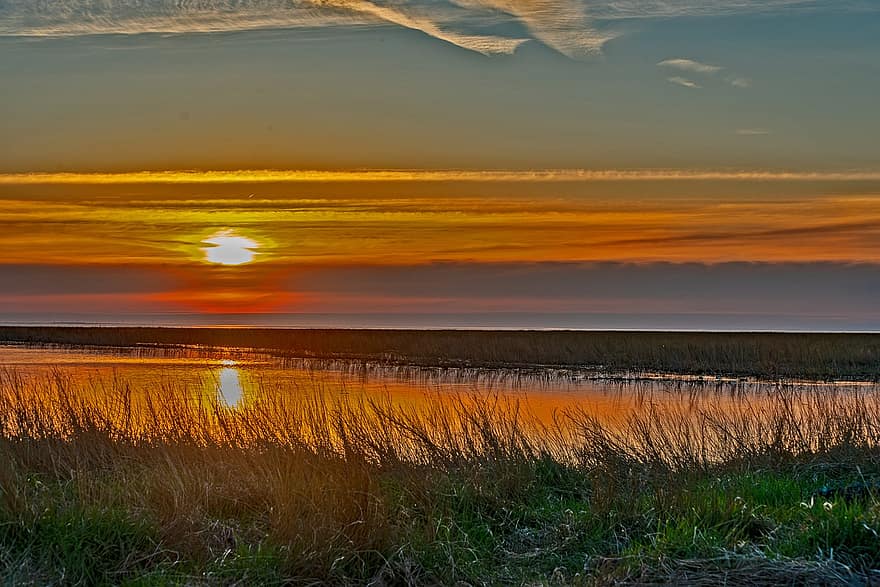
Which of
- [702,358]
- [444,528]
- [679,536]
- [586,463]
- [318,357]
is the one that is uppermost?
[679,536]

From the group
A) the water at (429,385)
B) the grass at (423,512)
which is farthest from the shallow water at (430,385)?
the grass at (423,512)

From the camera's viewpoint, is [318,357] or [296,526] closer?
[296,526]

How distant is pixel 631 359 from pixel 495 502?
1285 inches

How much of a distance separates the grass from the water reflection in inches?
317

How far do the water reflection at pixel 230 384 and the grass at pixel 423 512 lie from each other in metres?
8.06

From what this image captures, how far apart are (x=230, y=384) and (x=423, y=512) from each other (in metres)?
19.4

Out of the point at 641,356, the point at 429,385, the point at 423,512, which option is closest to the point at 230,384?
the point at 429,385

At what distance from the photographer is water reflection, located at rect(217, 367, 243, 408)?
21.0m

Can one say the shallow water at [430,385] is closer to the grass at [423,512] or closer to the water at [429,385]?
the water at [429,385]

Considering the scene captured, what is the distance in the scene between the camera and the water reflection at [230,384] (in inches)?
828

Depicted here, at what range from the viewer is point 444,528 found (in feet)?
26.2

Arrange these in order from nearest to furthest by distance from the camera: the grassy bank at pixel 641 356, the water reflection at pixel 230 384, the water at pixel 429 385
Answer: the water reflection at pixel 230 384 → the water at pixel 429 385 → the grassy bank at pixel 641 356

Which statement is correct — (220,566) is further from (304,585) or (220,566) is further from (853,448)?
(853,448)

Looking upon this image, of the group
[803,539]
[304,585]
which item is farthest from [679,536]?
[304,585]
